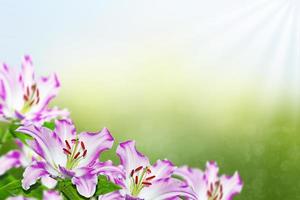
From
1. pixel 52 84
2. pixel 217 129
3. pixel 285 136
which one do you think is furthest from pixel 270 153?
pixel 52 84

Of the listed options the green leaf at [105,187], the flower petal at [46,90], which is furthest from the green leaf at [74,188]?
the flower petal at [46,90]

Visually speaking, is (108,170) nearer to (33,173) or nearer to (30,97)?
(33,173)

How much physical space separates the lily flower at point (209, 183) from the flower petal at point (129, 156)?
124 millimetres

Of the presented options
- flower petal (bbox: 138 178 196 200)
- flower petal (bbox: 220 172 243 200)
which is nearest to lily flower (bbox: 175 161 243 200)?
flower petal (bbox: 220 172 243 200)

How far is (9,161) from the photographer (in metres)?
1.21

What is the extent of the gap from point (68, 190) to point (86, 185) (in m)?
0.05

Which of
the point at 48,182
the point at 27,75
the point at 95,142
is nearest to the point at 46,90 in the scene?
the point at 27,75

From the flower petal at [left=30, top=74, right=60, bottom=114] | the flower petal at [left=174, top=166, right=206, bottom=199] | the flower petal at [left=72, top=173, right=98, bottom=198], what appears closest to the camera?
the flower petal at [left=72, top=173, right=98, bottom=198]

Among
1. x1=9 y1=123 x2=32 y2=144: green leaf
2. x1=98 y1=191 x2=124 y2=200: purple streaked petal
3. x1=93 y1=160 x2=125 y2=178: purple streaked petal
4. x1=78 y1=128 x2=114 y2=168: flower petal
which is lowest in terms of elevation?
x1=98 y1=191 x2=124 y2=200: purple streaked petal

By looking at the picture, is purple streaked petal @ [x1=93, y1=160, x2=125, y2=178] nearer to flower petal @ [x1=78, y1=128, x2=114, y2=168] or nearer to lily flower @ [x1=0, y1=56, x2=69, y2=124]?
flower petal @ [x1=78, y1=128, x2=114, y2=168]

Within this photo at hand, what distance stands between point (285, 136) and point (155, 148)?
949 millimetres

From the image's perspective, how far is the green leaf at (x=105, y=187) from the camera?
2.99 ft

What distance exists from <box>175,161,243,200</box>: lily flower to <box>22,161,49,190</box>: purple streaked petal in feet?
0.68

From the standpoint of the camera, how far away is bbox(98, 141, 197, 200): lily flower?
947 millimetres
